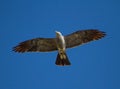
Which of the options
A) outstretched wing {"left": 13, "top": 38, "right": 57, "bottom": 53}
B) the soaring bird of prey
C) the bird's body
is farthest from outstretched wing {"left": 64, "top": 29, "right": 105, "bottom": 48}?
outstretched wing {"left": 13, "top": 38, "right": 57, "bottom": 53}

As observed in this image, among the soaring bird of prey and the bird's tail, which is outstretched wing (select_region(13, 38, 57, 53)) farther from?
the bird's tail

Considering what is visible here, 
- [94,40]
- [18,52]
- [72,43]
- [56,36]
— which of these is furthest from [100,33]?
[18,52]

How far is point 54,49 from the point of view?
1257cm

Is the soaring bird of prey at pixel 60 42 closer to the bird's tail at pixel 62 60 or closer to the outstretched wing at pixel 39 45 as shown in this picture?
the outstretched wing at pixel 39 45

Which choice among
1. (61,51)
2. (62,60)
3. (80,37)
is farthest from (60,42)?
(80,37)

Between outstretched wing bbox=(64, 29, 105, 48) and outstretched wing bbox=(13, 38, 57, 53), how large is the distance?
807 millimetres

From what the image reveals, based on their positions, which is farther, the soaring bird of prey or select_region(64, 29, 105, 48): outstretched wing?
select_region(64, 29, 105, 48): outstretched wing

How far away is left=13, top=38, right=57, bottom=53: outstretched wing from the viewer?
41.4 feet

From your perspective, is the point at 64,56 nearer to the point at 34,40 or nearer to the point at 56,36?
the point at 56,36

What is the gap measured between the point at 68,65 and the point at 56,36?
1.64 m

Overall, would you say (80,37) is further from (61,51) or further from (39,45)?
(39,45)

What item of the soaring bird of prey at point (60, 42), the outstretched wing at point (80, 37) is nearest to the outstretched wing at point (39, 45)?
the soaring bird of prey at point (60, 42)

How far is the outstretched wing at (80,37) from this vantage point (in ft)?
41.0

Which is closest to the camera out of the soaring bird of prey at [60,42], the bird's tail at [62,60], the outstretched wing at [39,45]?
the bird's tail at [62,60]
